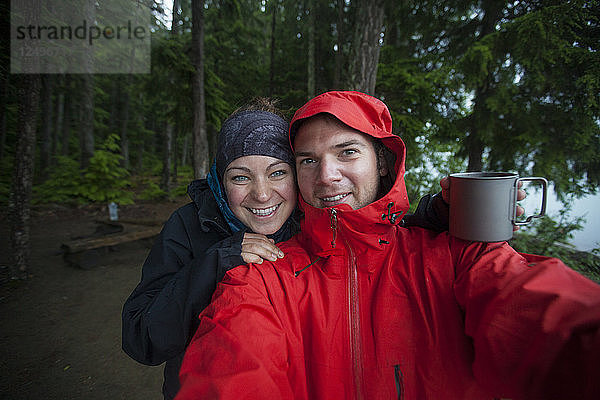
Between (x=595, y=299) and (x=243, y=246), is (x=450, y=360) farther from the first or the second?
(x=243, y=246)

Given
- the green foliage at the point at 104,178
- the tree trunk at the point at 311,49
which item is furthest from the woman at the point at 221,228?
the green foliage at the point at 104,178

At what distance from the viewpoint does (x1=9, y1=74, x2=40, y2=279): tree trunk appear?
16.8ft

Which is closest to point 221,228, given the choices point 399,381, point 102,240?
point 399,381

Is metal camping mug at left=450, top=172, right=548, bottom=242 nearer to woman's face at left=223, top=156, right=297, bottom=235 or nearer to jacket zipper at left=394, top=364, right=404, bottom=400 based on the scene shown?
jacket zipper at left=394, top=364, right=404, bottom=400

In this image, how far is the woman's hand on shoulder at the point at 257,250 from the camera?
1547mm

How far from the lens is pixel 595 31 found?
15.1ft

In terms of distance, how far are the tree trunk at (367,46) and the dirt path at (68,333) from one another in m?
5.28

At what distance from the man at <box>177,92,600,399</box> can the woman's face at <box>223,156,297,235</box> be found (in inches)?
8.0

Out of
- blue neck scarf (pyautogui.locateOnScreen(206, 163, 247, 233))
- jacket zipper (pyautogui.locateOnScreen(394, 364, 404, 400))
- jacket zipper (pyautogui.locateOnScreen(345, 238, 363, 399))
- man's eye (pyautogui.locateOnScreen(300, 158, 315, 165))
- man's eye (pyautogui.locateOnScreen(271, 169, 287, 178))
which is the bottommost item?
jacket zipper (pyautogui.locateOnScreen(394, 364, 404, 400))

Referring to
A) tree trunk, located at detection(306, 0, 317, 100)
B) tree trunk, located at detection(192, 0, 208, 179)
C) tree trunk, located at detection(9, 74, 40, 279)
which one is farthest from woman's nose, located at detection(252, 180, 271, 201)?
tree trunk, located at detection(306, 0, 317, 100)

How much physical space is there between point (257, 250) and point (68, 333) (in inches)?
178

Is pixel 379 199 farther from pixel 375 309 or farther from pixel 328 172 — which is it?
pixel 375 309

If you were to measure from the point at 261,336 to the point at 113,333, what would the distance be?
4330mm

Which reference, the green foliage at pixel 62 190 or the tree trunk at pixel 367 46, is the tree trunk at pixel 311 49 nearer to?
the tree trunk at pixel 367 46
